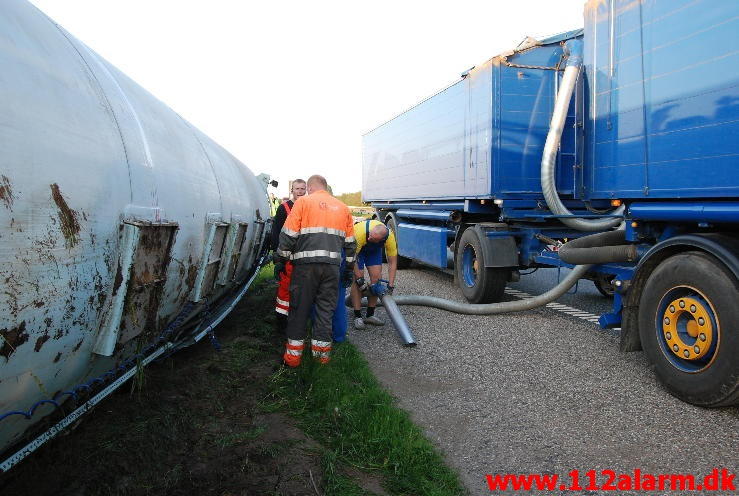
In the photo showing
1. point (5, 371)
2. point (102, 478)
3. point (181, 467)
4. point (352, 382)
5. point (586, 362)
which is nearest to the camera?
point (5, 371)

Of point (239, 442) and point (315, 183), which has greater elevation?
point (315, 183)

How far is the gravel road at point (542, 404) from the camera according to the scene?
311cm

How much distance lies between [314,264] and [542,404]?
6.82ft

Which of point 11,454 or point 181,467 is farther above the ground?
point 11,454

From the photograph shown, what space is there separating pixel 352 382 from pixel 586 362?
2157 mm

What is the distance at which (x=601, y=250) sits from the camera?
493 centimetres

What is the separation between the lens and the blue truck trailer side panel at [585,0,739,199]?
357 centimetres

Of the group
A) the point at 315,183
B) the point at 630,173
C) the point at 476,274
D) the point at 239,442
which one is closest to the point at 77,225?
the point at 239,442

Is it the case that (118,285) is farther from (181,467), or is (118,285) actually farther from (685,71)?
(685,71)

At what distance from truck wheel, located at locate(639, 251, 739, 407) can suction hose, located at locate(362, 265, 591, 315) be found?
1.59 meters

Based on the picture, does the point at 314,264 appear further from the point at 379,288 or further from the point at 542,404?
the point at 542,404

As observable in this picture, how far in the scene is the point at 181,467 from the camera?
2.75m

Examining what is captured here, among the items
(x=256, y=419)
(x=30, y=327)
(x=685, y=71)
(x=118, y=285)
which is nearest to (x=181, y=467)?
(x=256, y=419)

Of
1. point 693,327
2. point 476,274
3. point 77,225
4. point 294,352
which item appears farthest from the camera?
point 476,274
